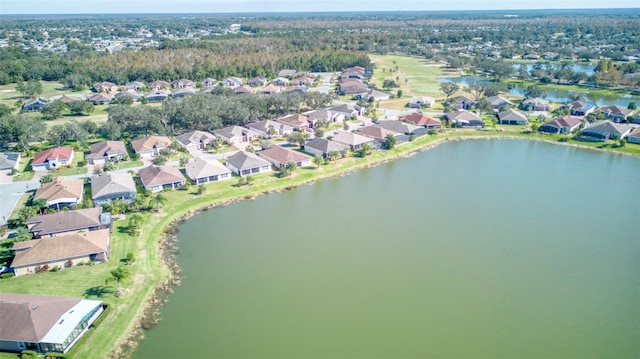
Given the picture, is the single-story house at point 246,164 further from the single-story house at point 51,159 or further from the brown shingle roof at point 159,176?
the single-story house at point 51,159

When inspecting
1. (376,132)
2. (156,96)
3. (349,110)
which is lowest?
(376,132)

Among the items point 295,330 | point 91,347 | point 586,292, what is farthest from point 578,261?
point 91,347

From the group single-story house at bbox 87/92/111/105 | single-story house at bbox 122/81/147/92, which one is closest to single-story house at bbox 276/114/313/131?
single-story house at bbox 87/92/111/105

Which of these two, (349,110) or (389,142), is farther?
(349,110)

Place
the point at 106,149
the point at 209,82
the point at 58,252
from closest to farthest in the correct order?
1. the point at 58,252
2. the point at 106,149
3. the point at 209,82

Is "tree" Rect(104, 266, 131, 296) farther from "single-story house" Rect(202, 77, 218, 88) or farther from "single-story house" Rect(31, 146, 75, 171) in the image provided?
"single-story house" Rect(202, 77, 218, 88)

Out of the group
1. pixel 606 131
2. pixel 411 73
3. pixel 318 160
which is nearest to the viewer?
pixel 318 160

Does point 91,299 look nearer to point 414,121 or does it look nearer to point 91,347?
point 91,347

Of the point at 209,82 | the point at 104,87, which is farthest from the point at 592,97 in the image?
the point at 104,87

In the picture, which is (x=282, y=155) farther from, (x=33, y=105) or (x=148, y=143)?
(x=33, y=105)
